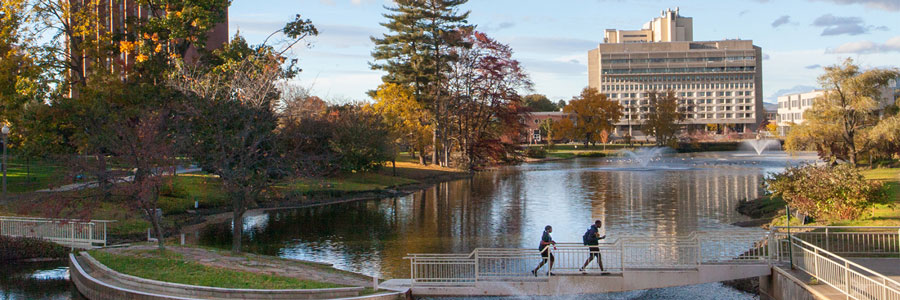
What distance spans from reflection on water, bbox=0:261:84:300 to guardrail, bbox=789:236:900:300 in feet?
66.0

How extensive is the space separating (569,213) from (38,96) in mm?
28898

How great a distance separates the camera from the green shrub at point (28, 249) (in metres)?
27.0

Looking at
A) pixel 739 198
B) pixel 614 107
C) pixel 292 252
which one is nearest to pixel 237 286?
pixel 292 252

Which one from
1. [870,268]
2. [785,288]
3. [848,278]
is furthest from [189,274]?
[870,268]

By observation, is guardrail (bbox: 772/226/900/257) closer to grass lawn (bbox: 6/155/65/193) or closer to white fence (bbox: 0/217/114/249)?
white fence (bbox: 0/217/114/249)

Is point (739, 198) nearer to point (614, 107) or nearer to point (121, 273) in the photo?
point (121, 273)

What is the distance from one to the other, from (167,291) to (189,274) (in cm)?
144

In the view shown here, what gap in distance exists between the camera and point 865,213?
2822 centimetres

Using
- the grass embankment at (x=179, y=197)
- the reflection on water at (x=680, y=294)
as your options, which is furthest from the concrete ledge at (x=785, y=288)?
the grass embankment at (x=179, y=197)

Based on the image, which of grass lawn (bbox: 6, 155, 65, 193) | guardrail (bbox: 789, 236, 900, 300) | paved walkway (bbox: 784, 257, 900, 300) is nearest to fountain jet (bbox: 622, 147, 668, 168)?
grass lawn (bbox: 6, 155, 65, 193)

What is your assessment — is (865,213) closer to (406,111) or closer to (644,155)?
(406,111)

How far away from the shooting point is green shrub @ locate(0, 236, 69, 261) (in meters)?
27.0

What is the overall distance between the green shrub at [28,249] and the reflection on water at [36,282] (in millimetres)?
595

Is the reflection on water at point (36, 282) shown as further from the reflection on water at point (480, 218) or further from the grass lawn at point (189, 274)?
the reflection on water at point (480, 218)
